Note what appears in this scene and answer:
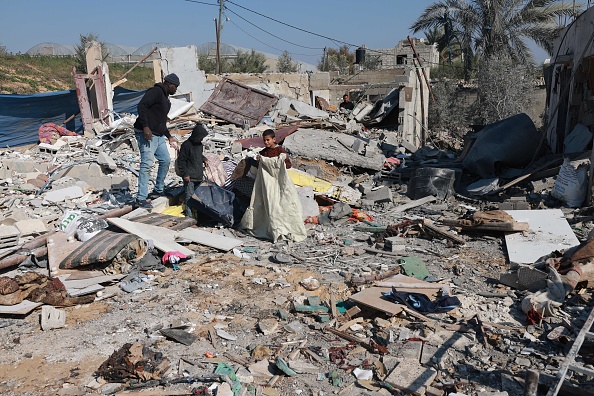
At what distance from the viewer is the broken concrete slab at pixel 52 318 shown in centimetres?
455

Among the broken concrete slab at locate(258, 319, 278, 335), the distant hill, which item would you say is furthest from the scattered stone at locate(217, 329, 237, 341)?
the distant hill

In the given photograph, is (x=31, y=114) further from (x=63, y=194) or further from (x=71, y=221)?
(x=71, y=221)

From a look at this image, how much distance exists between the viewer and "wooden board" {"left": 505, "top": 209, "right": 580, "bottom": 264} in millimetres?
6066

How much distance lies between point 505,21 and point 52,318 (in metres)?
19.6

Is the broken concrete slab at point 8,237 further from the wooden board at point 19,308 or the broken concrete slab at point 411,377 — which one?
the broken concrete slab at point 411,377

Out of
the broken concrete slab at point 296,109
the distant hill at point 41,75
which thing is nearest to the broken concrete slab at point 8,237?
the broken concrete slab at point 296,109

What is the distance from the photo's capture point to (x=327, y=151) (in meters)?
10.9

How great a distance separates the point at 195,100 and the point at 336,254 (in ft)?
36.4

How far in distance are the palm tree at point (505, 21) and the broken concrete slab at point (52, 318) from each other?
61.2 ft

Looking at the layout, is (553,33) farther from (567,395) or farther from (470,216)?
(567,395)

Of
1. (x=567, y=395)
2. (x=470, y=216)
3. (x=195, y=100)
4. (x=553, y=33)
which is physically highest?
(x=553, y=33)

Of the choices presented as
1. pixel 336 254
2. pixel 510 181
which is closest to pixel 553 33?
pixel 510 181

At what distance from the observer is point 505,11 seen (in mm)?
19516

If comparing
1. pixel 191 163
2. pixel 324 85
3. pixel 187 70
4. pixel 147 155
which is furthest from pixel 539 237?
pixel 324 85
